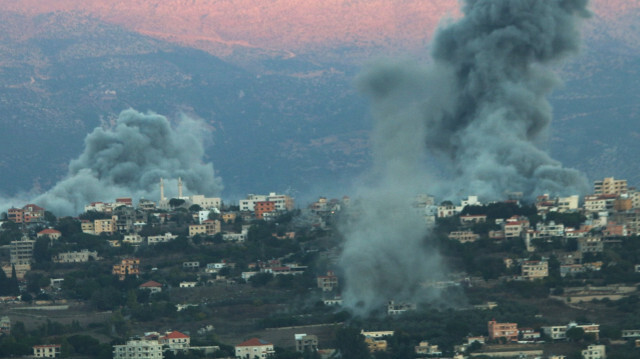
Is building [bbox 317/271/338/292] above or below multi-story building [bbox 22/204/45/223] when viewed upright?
below

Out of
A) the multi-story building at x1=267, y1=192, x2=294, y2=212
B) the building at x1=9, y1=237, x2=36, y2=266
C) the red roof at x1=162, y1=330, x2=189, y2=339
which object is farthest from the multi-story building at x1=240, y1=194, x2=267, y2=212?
the red roof at x1=162, y1=330, x2=189, y2=339

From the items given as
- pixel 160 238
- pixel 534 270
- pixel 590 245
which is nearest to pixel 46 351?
pixel 534 270

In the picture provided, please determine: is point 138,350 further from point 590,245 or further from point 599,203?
point 599,203

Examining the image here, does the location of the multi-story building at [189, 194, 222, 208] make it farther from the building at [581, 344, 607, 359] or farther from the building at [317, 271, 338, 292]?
the building at [581, 344, 607, 359]

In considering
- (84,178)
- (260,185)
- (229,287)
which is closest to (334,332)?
(229,287)

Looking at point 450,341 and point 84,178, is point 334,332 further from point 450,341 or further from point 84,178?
point 84,178

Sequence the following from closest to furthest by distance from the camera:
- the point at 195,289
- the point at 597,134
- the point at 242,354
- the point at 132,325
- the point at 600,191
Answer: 1. the point at 242,354
2. the point at 132,325
3. the point at 195,289
4. the point at 600,191
5. the point at 597,134
